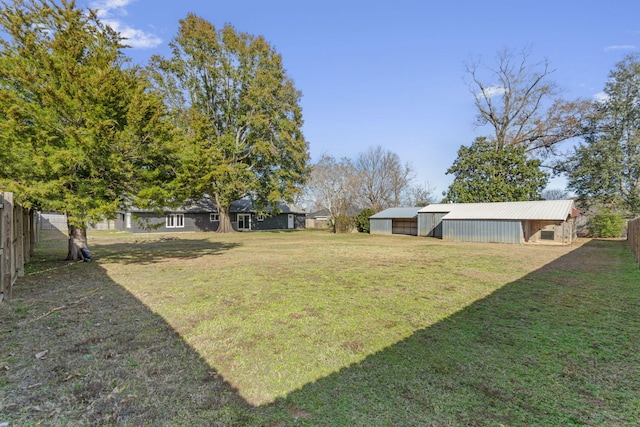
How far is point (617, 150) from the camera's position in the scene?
24281mm

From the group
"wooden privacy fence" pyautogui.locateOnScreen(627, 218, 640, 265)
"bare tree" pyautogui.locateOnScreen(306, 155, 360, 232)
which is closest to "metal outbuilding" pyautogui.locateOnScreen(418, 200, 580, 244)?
"wooden privacy fence" pyautogui.locateOnScreen(627, 218, 640, 265)

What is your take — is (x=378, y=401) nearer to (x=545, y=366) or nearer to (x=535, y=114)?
(x=545, y=366)

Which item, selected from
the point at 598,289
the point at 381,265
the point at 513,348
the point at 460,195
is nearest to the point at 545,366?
the point at 513,348

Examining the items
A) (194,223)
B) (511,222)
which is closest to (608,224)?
(511,222)

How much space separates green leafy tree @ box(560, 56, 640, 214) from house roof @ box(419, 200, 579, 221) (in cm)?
608

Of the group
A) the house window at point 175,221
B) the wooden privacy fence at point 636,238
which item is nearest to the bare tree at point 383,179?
the house window at point 175,221

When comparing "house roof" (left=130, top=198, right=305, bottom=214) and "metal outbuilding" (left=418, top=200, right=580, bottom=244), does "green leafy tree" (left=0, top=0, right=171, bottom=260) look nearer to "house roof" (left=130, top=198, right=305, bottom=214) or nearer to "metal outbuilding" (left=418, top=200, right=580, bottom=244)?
"metal outbuilding" (left=418, top=200, right=580, bottom=244)

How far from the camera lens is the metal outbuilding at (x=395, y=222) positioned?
27.5 m

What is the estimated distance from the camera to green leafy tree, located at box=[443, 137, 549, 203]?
2641cm

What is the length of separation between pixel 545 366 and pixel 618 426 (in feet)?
3.11

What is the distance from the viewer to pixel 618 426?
2.23 m

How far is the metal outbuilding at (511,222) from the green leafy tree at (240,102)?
13.3 metres

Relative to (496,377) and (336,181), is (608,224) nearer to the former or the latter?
(336,181)

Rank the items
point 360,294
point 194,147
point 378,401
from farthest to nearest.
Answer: point 194,147, point 360,294, point 378,401
